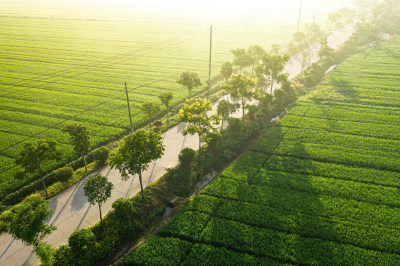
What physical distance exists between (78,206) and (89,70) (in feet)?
147

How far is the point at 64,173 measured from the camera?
26125 millimetres

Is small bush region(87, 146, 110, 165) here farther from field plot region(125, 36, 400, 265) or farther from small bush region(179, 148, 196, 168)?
field plot region(125, 36, 400, 265)

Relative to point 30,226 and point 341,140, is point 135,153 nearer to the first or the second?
point 30,226

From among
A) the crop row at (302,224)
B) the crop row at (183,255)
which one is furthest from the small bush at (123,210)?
the crop row at (302,224)

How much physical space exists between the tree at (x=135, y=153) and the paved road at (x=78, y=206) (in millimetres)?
4113

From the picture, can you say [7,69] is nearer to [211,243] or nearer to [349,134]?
[211,243]

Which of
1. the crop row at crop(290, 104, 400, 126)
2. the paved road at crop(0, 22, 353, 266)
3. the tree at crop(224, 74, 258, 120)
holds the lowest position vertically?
the paved road at crop(0, 22, 353, 266)

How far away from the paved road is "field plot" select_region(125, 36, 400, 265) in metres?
6.09

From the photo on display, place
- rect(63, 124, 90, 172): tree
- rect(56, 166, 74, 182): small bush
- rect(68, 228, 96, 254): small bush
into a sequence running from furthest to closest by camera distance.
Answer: rect(63, 124, 90, 172): tree, rect(56, 166, 74, 182): small bush, rect(68, 228, 96, 254): small bush

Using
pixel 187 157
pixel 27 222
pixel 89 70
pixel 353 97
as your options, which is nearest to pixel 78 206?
pixel 27 222

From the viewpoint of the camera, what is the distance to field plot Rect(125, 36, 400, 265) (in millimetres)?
18953

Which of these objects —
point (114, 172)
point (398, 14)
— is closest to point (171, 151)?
point (114, 172)

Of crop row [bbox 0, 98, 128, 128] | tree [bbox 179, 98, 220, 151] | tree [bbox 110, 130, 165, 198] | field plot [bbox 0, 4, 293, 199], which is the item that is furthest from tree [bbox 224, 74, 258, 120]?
tree [bbox 110, 130, 165, 198]

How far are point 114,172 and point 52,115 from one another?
18096mm
